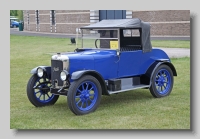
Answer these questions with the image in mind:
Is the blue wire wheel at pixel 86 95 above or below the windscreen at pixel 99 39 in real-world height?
below

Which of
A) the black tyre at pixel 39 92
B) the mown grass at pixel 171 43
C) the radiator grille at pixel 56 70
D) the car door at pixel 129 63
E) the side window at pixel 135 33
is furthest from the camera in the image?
the mown grass at pixel 171 43

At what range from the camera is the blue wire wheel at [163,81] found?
25.2 ft

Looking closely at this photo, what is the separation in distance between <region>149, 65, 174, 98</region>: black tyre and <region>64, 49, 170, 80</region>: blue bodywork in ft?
0.79

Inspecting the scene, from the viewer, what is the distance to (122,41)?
7473mm

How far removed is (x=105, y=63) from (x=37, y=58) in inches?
303

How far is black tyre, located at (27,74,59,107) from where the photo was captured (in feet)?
22.4

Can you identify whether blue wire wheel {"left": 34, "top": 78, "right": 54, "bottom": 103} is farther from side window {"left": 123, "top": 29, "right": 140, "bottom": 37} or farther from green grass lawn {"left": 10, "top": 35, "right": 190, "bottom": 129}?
side window {"left": 123, "top": 29, "right": 140, "bottom": 37}

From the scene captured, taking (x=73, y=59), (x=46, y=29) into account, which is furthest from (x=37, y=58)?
(x=73, y=59)

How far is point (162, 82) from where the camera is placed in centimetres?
771

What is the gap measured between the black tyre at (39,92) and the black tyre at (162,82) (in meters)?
2.09

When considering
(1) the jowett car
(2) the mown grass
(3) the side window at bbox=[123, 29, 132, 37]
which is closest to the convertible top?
(1) the jowett car

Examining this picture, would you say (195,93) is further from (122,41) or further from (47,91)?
→ (47,91)

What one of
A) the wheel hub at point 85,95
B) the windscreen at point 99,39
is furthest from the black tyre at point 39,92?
the windscreen at point 99,39

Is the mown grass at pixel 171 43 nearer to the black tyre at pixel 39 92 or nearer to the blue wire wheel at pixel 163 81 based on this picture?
the blue wire wheel at pixel 163 81
